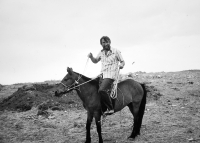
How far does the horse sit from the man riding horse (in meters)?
0.30

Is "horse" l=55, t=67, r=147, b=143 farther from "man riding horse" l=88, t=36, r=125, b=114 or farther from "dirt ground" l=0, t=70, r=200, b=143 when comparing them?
"dirt ground" l=0, t=70, r=200, b=143

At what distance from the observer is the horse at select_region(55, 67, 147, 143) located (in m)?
5.51

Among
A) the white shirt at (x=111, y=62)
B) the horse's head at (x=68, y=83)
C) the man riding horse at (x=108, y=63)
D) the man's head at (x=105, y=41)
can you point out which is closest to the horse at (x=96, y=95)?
the horse's head at (x=68, y=83)

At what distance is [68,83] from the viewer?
548 cm

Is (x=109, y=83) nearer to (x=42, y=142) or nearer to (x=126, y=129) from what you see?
(x=126, y=129)

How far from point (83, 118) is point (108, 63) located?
3.84m

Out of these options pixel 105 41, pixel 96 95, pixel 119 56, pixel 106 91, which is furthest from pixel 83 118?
pixel 105 41

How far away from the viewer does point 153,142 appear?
18.3 feet

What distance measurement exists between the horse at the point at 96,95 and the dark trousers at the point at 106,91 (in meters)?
0.17

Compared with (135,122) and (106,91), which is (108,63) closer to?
(106,91)

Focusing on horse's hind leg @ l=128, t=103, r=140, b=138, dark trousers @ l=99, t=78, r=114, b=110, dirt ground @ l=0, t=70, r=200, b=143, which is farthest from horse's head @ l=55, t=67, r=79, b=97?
horse's hind leg @ l=128, t=103, r=140, b=138

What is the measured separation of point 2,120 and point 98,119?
17.8 ft

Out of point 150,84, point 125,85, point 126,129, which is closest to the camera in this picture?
point 125,85

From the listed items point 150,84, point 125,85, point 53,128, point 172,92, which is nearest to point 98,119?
point 125,85
